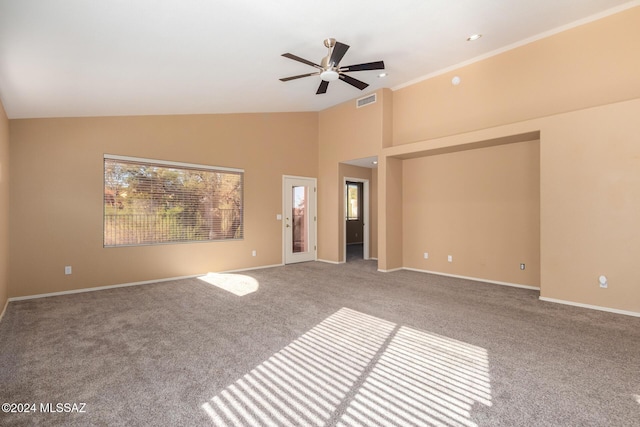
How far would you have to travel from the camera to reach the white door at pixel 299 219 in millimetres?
7023

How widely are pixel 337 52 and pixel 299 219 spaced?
14.3 feet

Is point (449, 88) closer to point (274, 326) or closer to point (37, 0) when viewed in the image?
point (274, 326)

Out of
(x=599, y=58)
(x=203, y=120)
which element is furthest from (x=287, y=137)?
(x=599, y=58)

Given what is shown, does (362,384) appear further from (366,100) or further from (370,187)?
(370,187)

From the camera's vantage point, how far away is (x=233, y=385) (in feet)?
6.73

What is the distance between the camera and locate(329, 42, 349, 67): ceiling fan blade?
3389mm

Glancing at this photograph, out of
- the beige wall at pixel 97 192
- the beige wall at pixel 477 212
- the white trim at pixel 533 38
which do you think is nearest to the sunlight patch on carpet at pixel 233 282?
the beige wall at pixel 97 192

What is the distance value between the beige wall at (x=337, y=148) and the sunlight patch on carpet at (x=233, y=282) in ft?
7.99

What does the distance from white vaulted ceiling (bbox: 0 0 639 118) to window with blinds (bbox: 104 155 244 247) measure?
102 cm

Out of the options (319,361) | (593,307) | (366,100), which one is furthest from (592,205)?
(366,100)

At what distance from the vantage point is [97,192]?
462 centimetres

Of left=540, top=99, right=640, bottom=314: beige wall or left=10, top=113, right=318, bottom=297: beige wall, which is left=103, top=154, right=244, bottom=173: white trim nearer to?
left=10, top=113, right=318, bottom=297: beige wall

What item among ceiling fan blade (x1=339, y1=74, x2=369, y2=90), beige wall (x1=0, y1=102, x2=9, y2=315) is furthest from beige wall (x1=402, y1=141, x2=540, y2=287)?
beige wall (x1=0, y1=102, x2=9, y2=315)

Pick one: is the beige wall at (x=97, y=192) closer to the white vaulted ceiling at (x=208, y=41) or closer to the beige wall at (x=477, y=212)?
the white vaulted ceiling at (x=208, y=41)
